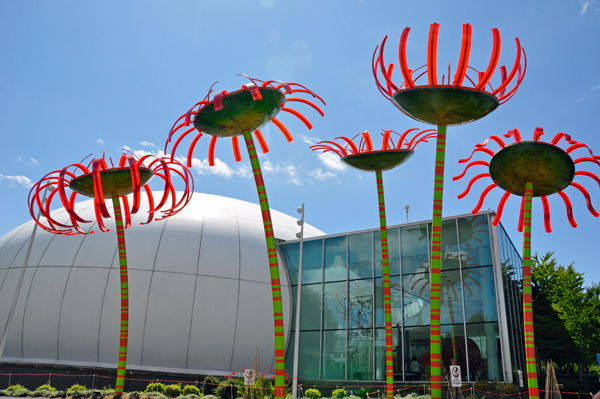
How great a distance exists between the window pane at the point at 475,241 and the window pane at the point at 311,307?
8664 mm

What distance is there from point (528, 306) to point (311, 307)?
54.3ft

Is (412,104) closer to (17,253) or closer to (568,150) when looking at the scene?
(568,150)

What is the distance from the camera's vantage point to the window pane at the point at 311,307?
26.5m

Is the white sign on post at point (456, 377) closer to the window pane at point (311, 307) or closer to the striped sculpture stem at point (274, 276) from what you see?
the striped sculpture stem at point (274, 276)

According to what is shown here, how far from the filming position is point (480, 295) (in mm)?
21172

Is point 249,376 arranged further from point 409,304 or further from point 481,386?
point 409,304

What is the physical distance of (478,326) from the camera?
20.8 meters

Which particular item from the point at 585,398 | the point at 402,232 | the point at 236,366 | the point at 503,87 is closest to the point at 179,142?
the point at 503,87

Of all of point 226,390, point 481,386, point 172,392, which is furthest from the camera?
point 226,390

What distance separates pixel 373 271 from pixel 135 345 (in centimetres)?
1307

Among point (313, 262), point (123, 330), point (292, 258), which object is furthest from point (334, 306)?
point (123, 330)

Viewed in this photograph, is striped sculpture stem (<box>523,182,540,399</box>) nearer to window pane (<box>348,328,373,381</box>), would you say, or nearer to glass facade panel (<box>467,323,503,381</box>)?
glass facade panel (<box>467,323,503,381</box>)

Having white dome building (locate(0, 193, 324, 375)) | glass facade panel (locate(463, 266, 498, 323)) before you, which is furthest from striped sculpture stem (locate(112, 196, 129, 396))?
glass facade panel (locate(463, 266, 498, 323))

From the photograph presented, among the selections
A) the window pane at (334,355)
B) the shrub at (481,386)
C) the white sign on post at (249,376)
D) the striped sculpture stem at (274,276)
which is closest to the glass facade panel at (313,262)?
the window pane at (334,355)
